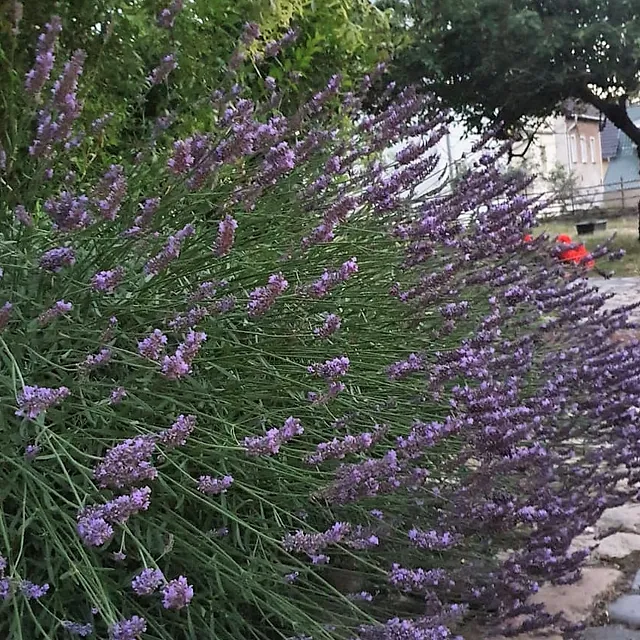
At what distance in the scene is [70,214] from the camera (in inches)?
47.9

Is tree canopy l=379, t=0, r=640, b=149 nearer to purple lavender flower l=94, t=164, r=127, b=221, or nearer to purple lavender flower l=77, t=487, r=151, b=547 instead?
purple lavender flower l=94, t=164, r=127, b=221

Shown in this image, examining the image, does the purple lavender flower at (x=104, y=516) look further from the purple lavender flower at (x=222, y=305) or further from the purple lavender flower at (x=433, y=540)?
the purple lavender flower at (x=433, y=540)

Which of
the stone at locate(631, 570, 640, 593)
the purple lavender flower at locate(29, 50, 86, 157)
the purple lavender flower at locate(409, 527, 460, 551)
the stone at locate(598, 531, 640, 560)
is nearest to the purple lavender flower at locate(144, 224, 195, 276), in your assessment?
the purple lavender flower at locate(29, 50, 86, 157)

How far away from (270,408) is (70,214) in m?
0.52

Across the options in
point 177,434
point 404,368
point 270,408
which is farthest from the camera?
point 270,408

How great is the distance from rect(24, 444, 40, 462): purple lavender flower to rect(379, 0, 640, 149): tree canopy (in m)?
7.97

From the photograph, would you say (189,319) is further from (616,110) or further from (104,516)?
(616,110)

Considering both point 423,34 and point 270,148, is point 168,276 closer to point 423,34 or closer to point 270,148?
point 270,148

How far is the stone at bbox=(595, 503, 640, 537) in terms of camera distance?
7.58 feet

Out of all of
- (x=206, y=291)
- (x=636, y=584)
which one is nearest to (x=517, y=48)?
(x=636, y=584)

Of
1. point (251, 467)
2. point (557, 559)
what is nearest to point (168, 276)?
point (251, 467)

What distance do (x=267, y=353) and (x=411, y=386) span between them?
0.98ft

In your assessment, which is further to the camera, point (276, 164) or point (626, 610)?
point (626, 610)

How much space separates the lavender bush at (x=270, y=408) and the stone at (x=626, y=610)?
306 millimetres
